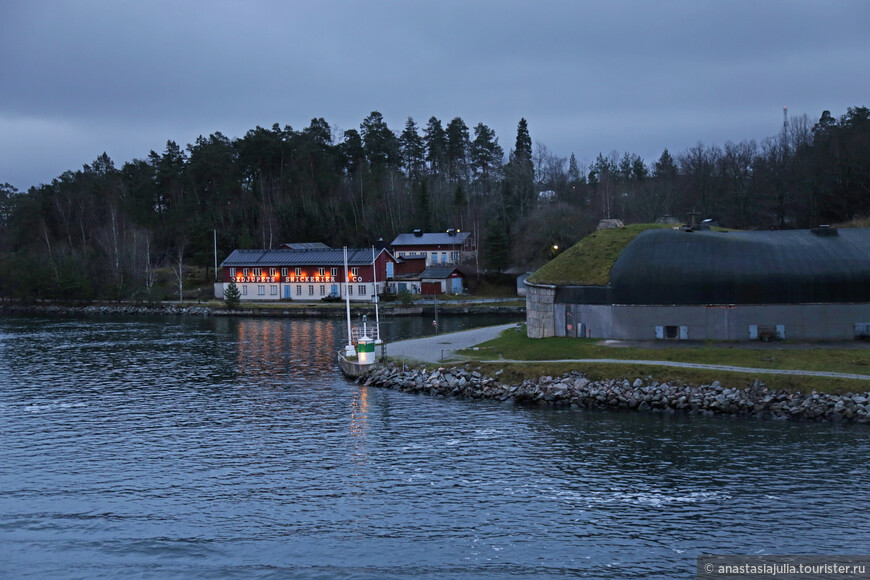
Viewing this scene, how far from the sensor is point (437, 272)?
105625 mm

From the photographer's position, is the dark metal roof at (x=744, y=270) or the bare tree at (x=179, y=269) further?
the bare tree at (x=179, y=269)

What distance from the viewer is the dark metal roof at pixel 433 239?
11938cm

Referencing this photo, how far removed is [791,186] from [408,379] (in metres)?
77.5

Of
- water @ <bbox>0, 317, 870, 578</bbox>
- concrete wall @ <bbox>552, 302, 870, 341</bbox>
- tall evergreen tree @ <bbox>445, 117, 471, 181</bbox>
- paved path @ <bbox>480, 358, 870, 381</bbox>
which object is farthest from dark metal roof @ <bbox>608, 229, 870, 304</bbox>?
tall evergreen tree @ <bbox>445, 117, 471, 181</bbox>

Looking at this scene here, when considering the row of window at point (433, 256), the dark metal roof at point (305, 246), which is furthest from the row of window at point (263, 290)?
the row of window at point (433, 256)

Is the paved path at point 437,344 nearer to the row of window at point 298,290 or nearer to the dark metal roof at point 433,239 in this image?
the row of window at point 298,290

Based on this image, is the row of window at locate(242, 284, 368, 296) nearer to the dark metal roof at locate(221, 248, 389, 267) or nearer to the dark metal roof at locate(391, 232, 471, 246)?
the dark metal roof at locate(221, 248, 389, 267)

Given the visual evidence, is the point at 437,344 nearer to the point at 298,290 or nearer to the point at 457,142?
the point at 298,290

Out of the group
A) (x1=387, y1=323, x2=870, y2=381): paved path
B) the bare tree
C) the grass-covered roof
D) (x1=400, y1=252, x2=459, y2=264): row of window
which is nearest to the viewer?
(x1=387, y1=323, x2=870, y2=381): paved path

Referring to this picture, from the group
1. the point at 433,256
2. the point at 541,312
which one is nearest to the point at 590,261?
the point at 541,312

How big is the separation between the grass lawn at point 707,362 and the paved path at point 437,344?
387 centimetres

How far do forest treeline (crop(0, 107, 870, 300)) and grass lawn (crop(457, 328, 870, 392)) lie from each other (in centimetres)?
5822

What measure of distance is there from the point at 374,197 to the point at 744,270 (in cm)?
10291

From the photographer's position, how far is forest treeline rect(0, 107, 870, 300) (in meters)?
104
